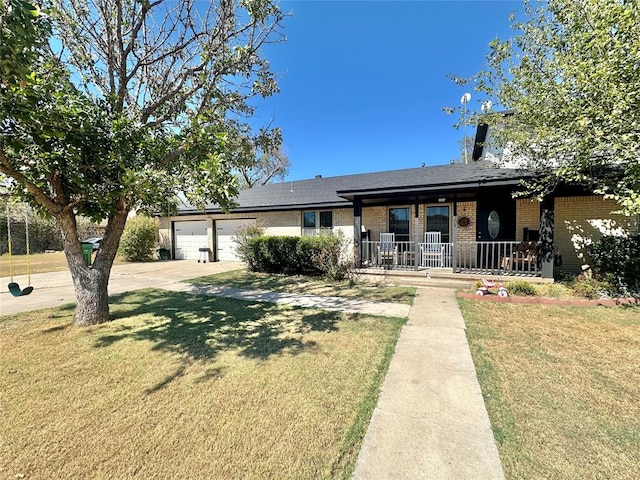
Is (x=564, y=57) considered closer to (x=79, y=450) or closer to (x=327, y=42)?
(x=327, y=42)

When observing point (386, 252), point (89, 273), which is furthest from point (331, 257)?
point (89, 273)

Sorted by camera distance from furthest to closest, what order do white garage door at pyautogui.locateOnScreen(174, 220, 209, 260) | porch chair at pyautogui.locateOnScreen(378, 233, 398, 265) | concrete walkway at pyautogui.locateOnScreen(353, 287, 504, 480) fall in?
white garage door at pyautogui.locateOnScreen(174, 220, 209, 260)
porch chair at pyautogui.locateOnScreen(378, 233, 398, 265)
concrete walkway at pyautogui.locateOnScreen(353, 287, 504, 480)

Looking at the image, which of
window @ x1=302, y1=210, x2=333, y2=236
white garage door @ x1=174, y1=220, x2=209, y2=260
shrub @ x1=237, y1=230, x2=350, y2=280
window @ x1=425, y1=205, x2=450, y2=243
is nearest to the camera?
shrub @ x1=237, y1=230, x2=350, y2=280

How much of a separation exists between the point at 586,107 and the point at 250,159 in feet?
25.3

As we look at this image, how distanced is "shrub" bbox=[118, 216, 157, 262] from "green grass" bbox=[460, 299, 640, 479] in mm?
16995

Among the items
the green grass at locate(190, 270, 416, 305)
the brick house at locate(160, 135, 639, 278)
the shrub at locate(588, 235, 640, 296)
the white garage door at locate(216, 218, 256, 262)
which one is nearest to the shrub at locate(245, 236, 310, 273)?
the green grass at locate(190, 270, 416, 305)

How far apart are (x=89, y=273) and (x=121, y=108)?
10.3 ft

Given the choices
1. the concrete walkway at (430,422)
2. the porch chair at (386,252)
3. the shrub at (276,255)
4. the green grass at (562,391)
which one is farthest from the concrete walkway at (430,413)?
the shrub at (276,255)

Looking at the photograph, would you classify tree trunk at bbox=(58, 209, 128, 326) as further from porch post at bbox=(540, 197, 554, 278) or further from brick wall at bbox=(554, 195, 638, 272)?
brick wall at bbox=(554, 195, 638, 272)

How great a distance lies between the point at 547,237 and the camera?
299 inches

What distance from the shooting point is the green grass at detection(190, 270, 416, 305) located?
7.40 m

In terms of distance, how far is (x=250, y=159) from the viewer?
6953 mm

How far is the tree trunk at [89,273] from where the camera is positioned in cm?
508

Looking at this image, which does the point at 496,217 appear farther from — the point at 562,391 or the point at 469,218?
the point at 562,391
